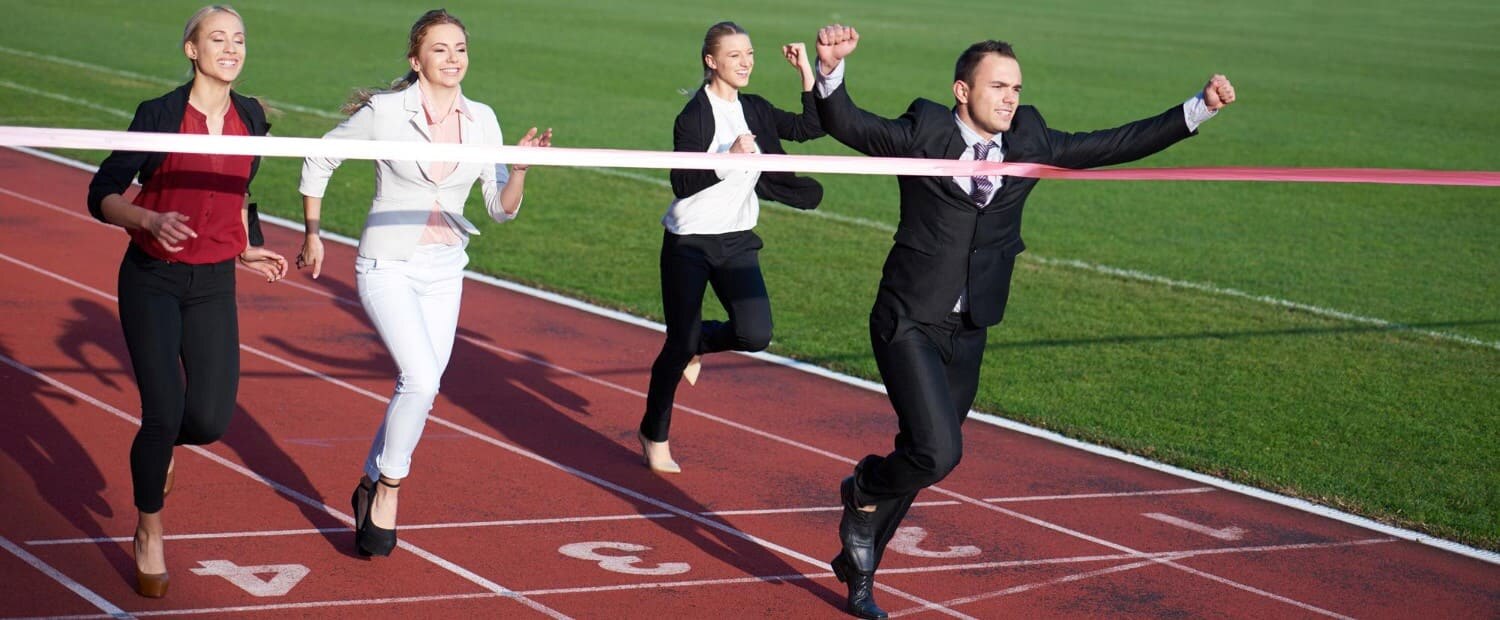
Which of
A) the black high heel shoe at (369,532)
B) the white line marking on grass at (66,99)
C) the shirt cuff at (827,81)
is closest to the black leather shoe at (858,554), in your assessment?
the shirt cuff at (827,81)

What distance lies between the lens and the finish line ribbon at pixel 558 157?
5551 millimetres

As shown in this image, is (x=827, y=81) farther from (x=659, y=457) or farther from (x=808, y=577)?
(x=659, y=457)

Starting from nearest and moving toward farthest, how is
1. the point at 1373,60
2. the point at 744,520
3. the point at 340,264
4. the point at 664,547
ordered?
the point at 664,547 → the point at 744,520 → the point at 340,264 → the point at 1373,60

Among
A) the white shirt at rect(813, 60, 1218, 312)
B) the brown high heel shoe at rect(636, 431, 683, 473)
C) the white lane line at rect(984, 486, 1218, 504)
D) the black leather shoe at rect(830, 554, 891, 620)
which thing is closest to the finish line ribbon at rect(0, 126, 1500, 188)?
the white shirt at rect(813, 60, 1218, 312)

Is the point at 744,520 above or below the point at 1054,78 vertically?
below

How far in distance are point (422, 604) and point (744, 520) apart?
1.80m

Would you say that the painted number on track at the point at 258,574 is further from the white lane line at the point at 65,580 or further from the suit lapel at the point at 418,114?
the suit lapel at the point at 418,114

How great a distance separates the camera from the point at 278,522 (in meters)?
7.31

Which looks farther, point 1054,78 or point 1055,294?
point 1054,78

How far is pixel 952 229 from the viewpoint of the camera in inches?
243

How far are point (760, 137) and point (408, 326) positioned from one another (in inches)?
83.8

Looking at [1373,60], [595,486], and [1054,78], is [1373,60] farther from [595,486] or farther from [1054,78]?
[595,486]

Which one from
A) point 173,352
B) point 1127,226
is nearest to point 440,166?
point 173,352

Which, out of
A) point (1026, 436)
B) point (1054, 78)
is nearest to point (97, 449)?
point (1026, 436)
